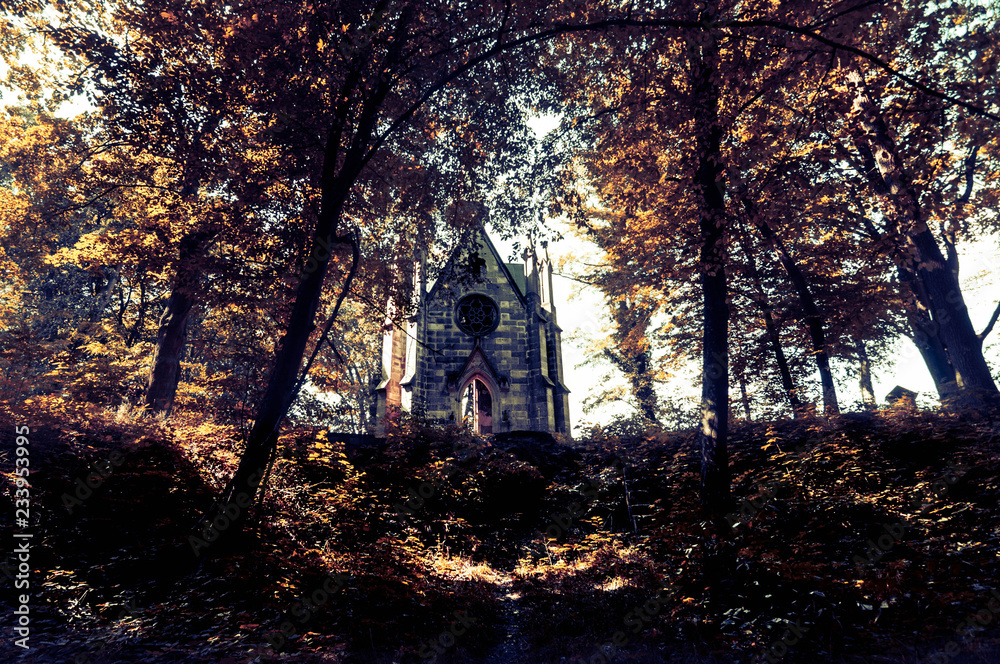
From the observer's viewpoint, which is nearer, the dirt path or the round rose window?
the dirt path

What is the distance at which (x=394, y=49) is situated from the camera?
761 centimetres

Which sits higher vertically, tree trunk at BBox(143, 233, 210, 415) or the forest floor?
tree trunk at BBox(143, 233, 210, 415)

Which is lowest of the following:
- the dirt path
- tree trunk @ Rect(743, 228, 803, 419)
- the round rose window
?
the dirt path

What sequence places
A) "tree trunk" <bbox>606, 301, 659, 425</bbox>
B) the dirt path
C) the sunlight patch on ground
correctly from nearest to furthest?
1. the dirt path
2. the sunlight patch on ground
3. "tree trunk" <bbox>606, 301, 659, 425</bbox>

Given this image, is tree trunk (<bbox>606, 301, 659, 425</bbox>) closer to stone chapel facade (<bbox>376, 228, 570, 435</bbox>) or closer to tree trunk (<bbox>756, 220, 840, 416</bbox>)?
stone chapel facade (<bbox>376, 228, 570, 435</bbox>)

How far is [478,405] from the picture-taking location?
2255 centimetres

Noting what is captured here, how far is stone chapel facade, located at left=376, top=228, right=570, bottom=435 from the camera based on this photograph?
19.9m

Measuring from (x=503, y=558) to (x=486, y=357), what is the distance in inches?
499

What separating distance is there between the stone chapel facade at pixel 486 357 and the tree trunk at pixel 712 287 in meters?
12.2

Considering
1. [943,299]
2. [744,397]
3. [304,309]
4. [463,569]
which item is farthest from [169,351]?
[943,299]

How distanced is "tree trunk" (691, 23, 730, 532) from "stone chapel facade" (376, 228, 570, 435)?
40.2ft

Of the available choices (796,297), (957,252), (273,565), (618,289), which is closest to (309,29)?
(273,565)

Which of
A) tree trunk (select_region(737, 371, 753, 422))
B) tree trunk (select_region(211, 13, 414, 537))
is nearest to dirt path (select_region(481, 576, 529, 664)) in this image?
tree trunk (select_region(211, 13, 414, 537))
